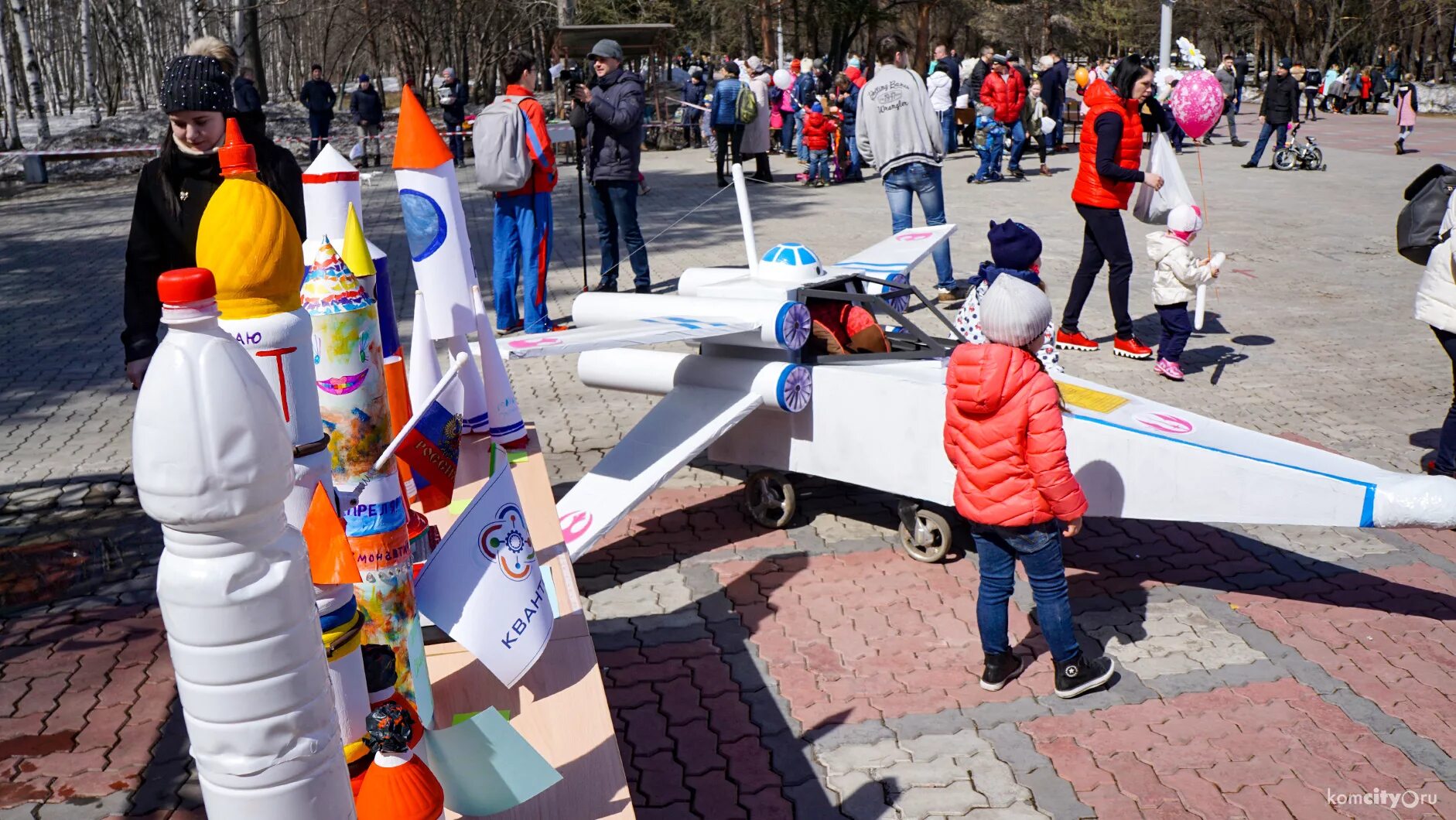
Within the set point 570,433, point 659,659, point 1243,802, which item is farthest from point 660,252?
point 1243,802

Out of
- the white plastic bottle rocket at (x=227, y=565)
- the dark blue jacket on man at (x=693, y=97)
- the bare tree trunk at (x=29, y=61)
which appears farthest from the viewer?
the dark blue jacket on man at (x=693, y=97)

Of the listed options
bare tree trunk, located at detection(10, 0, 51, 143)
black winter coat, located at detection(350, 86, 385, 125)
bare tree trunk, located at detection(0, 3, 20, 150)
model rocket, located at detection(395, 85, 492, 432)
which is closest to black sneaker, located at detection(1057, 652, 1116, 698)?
model rocket, located at detection(395, 85, 492, 432)

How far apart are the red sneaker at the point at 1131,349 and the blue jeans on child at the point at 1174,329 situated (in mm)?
385

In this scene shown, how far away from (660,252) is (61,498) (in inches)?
309

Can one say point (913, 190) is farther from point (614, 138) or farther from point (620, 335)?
point (620, 335)

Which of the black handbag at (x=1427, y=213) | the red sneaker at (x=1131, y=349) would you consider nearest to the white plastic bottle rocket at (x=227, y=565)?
the black handbag at (x=1427, y=213)

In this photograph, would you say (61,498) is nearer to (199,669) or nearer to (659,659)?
(659,659)

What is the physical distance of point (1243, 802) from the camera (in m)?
3.59

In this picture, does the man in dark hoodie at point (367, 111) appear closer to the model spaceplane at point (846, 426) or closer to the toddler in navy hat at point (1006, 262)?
the model spaceplane at point (846, 426)

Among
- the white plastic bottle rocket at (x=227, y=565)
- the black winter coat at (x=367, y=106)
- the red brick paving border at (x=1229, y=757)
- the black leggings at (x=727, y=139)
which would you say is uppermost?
the black winter coat at (x=367, y=106)

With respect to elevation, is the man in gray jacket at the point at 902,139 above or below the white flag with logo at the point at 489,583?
above

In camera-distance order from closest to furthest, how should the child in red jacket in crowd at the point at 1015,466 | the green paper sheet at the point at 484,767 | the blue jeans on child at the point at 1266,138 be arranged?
the green paper sheet at the point at 484,767
the child in red jacket in crowd at the point at 1015,466
the blue jeans on child at the point at 1266,138

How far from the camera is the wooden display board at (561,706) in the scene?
234 cm

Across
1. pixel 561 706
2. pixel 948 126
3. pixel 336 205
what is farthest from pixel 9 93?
pixel 561 706
